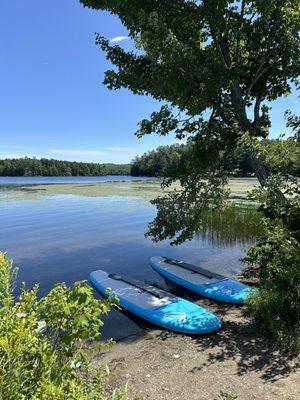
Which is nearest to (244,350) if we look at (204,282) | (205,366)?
(205,366)

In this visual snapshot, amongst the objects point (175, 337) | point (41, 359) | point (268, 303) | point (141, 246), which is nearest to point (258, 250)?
point (268, 303)

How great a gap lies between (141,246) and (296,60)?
12751mm

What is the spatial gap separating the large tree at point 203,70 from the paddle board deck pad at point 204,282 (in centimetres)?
176

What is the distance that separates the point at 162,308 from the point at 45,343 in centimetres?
765

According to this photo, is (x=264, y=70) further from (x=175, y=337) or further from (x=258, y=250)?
(x=175, y=337)

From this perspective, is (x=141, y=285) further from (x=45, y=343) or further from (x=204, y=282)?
(x=45, y=343)

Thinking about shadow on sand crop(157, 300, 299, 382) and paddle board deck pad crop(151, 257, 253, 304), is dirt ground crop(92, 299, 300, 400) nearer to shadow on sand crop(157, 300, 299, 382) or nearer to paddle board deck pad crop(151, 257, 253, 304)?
shadow on sand crop(157, 300, 299, 382)

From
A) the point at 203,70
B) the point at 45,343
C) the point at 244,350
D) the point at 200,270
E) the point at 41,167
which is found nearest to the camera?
the point at 45,343

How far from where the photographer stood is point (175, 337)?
8.62 m

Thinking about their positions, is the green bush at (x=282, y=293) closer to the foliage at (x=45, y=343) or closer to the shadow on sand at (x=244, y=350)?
the shadow on sand at (x=244, y=350)

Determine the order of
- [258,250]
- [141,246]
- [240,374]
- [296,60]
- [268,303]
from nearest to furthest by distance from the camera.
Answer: [240,374] → [268,303] → [258,250] → [296,60] → [141,246]

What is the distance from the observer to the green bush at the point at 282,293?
7.16m

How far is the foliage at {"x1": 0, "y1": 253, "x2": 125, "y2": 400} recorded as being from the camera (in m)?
2.37

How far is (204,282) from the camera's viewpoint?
40.6 ft
